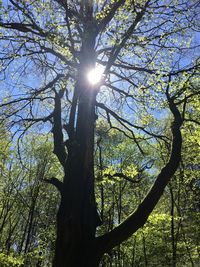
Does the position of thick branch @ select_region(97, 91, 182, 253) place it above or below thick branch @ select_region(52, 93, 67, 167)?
below

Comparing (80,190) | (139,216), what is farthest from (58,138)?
(139,216)

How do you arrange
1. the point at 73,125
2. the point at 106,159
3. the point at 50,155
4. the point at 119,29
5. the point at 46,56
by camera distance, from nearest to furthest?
the point at 73,125, the point at 119,29, the point at 46,56, the point at 106,159, the point at 50,155

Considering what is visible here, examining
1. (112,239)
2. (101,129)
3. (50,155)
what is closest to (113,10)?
(112,239)

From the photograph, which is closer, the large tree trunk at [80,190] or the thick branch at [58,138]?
the large tree trunk at [80,190]

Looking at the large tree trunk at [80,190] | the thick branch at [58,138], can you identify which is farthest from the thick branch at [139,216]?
the thick branch at [58,138]

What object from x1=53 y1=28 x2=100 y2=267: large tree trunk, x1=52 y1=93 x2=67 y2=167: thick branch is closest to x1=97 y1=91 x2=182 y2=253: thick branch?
x1=53 y1=28 x2=100 y2=267: large tree trunk

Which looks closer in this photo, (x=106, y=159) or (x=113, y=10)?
(x=113, y=10)

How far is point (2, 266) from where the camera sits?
47.4 feet

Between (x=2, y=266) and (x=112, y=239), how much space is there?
12064 millimetres

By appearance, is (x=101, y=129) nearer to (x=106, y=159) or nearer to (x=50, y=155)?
(x=106, y=159)

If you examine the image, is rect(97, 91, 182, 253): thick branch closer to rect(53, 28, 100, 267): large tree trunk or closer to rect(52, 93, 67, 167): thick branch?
rect(53, 28, 100, 267): large tree trunk

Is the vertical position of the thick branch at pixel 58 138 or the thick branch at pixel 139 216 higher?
the thick branch at pixel 58 138

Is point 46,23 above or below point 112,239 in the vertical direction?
above

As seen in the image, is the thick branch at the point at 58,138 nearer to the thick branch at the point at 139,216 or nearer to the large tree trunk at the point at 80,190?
the large tree trunk at the point at 80,190
